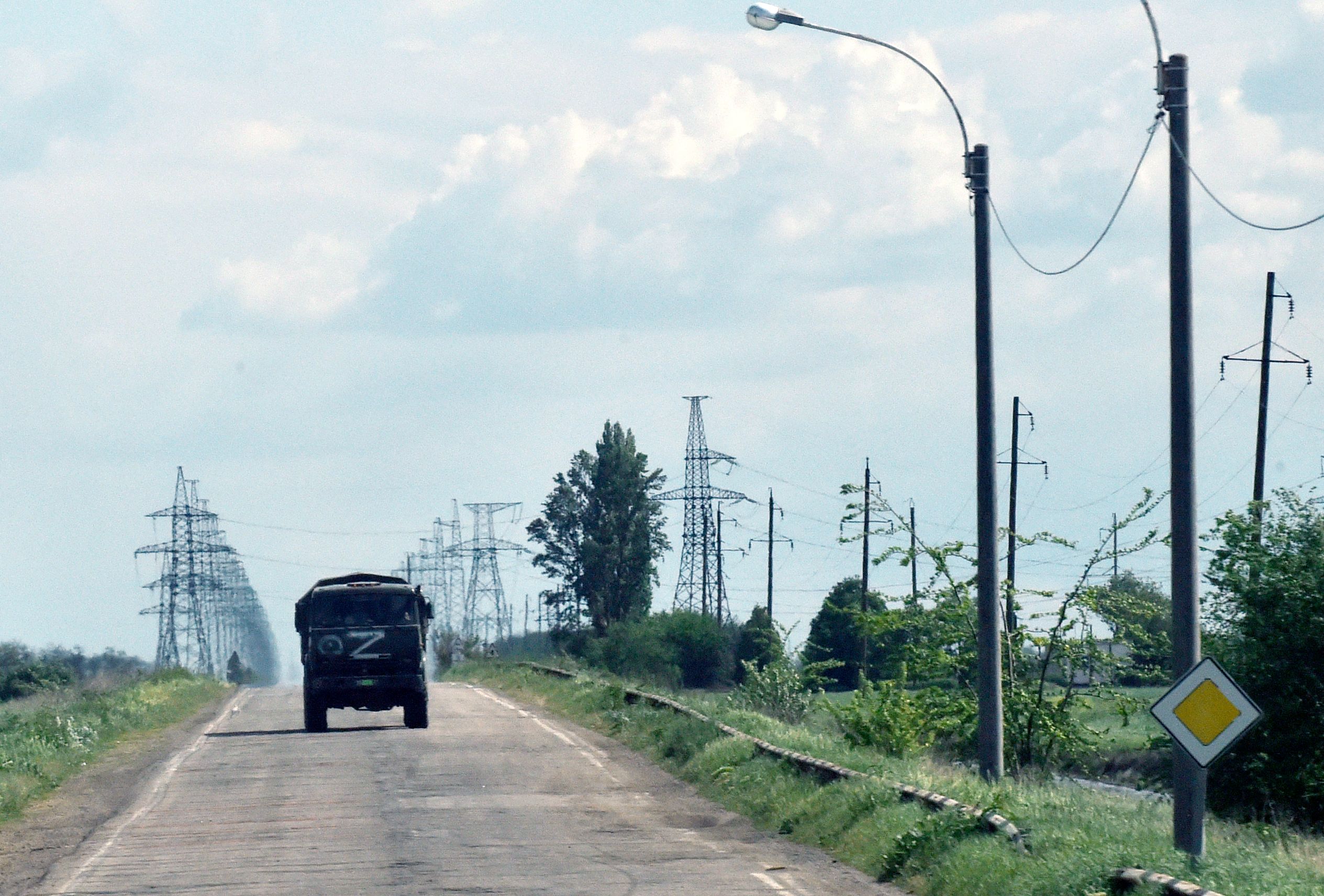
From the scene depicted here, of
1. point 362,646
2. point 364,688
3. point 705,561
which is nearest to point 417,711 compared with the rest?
point 364,688

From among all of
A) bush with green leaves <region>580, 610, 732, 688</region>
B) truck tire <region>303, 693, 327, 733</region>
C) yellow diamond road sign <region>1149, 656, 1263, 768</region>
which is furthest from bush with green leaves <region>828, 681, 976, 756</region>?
bush with green leaves <region>580, 610, 732, 688</region>

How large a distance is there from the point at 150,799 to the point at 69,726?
1045 cm

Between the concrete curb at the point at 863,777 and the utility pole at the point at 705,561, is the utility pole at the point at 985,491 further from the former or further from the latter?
the utility pole at the point at 705,561

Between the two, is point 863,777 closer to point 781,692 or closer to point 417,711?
point 781,692

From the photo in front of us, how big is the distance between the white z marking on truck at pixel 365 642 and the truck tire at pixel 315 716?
1.35m

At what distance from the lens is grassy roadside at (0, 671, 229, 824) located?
22141 mm

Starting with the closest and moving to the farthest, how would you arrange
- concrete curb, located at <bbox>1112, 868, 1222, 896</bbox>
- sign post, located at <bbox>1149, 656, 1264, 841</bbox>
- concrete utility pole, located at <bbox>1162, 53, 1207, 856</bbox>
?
1. concrete curb, located at <bbox>1112, 868, 1222, 896</bbox>
2. sign post, located at <bbox>1149, 656, 1264, 841</bbox>
3. concrete utility pole, located at <bbox>1162, 53, 1207, 856</bbox>

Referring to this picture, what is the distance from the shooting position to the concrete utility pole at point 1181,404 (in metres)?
11.9

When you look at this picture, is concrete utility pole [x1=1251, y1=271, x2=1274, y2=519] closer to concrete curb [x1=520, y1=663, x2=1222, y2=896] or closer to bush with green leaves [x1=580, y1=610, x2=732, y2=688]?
concrete curb [x1=520, y1=663, x2=1222, y2=896]

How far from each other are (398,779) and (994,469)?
8988 millimetres

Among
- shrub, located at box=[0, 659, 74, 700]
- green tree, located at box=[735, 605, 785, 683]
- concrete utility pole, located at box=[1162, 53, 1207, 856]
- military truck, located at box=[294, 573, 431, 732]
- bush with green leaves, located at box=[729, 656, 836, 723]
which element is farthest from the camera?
green tree, located at box=[735, 605, 785, 683]

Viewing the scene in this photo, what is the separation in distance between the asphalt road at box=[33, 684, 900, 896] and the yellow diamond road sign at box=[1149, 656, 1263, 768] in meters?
2.89

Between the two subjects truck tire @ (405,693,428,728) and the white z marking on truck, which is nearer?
the white z marking on truck

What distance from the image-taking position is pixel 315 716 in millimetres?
30719
